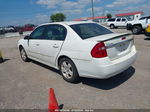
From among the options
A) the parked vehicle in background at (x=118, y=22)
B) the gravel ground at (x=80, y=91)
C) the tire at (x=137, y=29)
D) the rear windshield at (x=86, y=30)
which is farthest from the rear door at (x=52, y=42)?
the parked vehicle in background at (x=118, y=22)

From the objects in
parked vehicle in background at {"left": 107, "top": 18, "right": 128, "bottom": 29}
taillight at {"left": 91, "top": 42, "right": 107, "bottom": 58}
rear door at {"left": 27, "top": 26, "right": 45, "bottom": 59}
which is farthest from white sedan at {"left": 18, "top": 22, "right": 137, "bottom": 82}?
parked vehicle in background at {"left": 107, "top": 18, "right": 128, "bottom": 29}

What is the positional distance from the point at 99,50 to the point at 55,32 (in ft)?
5.51

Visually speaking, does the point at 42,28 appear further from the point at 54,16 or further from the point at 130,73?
the point at 54,16

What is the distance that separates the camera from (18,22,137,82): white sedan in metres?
2.70

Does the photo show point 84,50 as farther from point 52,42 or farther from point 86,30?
point 52,42

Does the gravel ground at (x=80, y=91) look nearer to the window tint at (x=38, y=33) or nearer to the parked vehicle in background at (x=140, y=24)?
the window tint at (x=38, y=33)

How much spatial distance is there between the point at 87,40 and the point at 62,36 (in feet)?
2.93

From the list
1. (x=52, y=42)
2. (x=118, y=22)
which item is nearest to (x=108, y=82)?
(x=52, y=42)

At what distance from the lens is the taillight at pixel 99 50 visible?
264cm

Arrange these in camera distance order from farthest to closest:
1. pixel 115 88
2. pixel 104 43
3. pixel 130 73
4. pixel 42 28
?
pixel 42 28 → pixel 130 73 → pixel 115 88 → pixel 104 43

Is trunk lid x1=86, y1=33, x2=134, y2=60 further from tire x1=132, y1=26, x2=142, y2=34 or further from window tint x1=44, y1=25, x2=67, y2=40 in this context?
tire x1=132, y1=26, x2=142, y2=34

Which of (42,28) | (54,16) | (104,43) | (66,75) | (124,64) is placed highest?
(54,16)

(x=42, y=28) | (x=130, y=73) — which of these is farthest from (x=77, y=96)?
(x=42, y=28)

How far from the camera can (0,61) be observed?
243 inches
